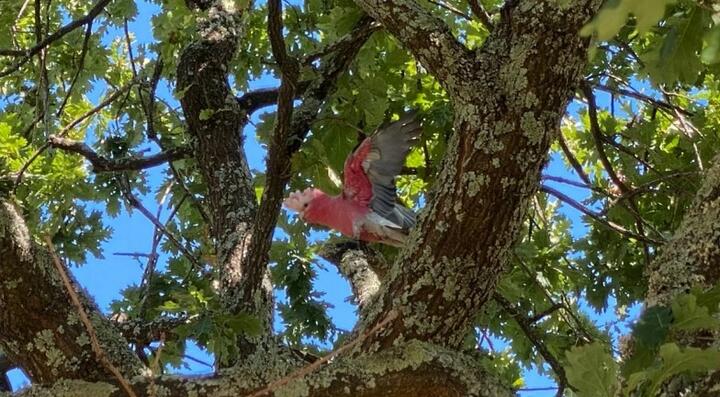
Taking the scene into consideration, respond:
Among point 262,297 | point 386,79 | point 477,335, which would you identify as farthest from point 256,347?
point 386,79

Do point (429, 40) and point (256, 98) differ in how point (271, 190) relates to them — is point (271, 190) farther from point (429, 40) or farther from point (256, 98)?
point (256, 98)

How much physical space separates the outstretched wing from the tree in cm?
10

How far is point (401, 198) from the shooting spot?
14.2 ft

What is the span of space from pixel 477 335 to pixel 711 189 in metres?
1.80

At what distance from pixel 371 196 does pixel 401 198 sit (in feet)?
3.30

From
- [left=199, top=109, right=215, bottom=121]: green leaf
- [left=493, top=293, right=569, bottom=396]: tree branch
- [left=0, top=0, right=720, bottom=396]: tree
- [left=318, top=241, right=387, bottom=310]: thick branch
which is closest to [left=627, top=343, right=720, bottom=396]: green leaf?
[left=0, top=0, right=720, bottom=396]: tree

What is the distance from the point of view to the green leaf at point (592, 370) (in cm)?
138

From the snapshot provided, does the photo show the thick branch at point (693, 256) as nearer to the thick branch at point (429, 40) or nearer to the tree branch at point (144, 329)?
the thick branch at point (429, 40)

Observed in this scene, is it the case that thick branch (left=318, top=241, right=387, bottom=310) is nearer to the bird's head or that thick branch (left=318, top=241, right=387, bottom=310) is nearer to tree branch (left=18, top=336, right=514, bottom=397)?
the bird's head

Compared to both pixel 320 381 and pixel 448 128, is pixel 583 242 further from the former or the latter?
pixel 320 381

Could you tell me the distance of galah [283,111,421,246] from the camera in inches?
124

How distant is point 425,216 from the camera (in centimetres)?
215

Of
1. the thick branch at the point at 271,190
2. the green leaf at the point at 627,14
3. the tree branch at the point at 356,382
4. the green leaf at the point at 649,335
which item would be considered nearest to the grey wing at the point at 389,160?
the thick branch at the point at 271,190

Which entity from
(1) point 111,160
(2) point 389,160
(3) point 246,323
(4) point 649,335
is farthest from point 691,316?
(1) point 111,160
